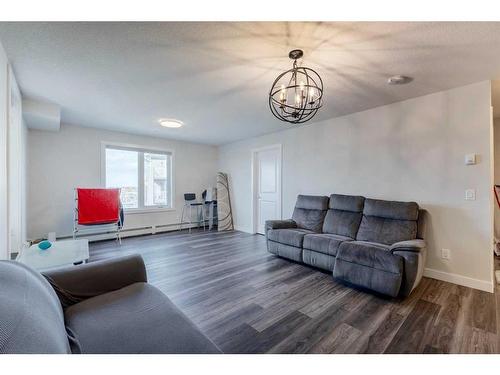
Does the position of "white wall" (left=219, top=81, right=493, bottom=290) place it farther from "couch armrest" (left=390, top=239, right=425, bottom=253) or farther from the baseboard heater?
the baseboard heater

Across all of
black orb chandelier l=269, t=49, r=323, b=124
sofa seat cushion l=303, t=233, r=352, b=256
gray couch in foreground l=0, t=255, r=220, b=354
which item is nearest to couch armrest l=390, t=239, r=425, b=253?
sofa seat cushion l=303, t=233, r=352, b=256

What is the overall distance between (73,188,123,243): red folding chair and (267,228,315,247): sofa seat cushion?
294 centimetres

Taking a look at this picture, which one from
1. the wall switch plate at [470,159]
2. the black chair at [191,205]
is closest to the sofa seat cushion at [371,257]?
the wall switch plate at [470,159]

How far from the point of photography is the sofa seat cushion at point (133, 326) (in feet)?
3.31

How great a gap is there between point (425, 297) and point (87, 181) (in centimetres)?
559

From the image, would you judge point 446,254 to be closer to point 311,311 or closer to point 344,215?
point 344,215

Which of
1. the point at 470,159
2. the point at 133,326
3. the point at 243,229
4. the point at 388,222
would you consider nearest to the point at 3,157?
the point at 133,326

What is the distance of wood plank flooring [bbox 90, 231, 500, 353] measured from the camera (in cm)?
158

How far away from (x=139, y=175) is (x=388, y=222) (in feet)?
16.2

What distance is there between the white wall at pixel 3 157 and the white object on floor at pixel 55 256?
40 centimetres

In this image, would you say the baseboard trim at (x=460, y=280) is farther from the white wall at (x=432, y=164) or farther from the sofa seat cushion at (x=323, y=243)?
the sofa seat cushion at (x=323, y=243)

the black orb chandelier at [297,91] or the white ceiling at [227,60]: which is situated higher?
the white ceiling at [227,60]

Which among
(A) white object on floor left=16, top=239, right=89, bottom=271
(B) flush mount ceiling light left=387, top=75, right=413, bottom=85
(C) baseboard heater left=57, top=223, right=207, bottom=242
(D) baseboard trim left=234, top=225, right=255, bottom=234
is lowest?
(D) baseboard trim left=234, top=225, right=255, bottom=234

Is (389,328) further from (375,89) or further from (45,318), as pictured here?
(375,89)
